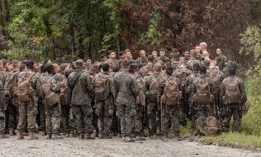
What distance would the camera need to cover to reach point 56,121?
17.8m

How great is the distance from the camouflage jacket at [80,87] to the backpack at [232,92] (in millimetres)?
4199

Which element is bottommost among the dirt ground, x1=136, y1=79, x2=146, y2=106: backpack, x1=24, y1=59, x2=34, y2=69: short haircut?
the dirt ground

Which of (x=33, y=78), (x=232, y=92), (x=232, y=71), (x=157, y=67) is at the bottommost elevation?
(x=232, y=92)

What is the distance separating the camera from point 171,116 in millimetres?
17812

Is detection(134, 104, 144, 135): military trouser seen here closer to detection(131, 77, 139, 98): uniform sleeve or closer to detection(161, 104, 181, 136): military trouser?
detection(161, 104, 181, 136): military trouser

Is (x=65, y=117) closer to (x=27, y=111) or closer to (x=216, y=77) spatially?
(x=27, y=111)

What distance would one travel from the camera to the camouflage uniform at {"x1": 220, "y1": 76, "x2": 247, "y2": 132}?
17.5 m

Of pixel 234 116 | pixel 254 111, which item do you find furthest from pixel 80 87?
pixel 254 111

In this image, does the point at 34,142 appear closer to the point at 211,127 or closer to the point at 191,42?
the point at 211,127

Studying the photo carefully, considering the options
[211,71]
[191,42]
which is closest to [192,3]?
[191,42]

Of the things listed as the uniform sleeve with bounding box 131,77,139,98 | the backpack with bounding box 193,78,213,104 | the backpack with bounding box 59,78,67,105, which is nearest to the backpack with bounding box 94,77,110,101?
the uniform sleeve with bounding box 131,77,139,98

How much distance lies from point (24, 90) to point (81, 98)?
1.75 metres

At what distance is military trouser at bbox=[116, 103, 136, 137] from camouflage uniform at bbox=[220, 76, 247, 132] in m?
2.91

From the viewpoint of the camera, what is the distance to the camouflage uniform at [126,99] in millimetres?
17062
